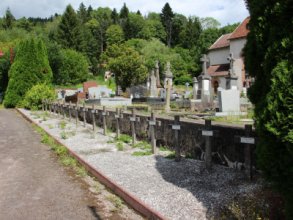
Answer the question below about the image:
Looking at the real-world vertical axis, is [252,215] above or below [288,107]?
below

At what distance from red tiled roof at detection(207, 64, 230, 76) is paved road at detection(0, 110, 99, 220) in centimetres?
4559

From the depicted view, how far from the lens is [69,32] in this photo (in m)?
89.8

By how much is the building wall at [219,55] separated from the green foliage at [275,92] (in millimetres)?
55319

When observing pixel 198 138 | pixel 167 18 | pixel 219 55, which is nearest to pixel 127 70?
pixel 219 55

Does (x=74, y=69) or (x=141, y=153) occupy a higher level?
(x=74, y=69)

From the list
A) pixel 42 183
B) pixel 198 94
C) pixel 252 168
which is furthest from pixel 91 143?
pixel 198 94

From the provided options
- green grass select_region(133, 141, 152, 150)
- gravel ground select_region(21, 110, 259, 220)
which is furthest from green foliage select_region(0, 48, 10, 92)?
gravel ground select_region(21, 110, 259, 220)

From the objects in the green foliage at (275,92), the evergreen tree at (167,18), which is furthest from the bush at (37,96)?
the evergreen tree at (167,18)

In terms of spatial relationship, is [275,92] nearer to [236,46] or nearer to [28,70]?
[28,70]

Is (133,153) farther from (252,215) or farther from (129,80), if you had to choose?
(129,80)

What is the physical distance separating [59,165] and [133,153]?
77.4 inches

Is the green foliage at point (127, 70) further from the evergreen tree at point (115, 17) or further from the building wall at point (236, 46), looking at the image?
the evergreen tree at point (115, 17)

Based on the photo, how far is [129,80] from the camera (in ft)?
162

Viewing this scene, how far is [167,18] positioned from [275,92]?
387 feet
